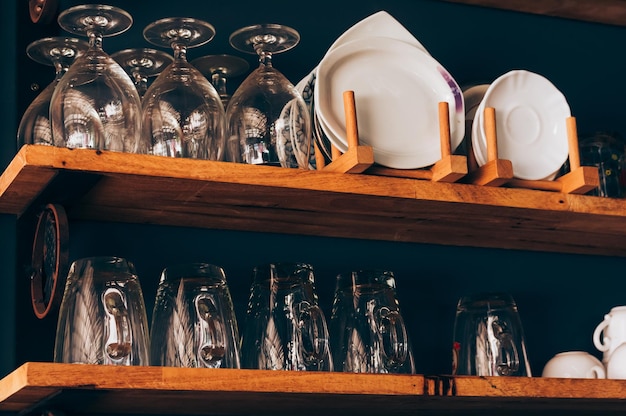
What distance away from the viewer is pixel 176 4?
2.08 meters

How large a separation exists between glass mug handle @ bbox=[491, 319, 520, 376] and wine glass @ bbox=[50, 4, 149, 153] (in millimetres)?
713

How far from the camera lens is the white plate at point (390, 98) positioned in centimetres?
190

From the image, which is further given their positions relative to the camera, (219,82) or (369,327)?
(219,82)

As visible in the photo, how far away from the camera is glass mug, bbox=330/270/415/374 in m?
1.81

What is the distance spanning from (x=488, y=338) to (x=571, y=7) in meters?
0.85

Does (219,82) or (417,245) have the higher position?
(219,82)

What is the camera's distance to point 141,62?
190 centimetres

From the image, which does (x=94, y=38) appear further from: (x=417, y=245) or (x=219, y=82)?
(x=417, y=245)

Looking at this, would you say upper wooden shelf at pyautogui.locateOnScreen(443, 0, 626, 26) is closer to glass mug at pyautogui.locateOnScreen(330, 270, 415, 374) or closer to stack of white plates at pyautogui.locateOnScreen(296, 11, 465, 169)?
stack of white plates at pyautogui.locateOnScreen(296, 11, 465, 169)

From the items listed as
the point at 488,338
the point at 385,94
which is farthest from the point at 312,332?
the point at 385,94

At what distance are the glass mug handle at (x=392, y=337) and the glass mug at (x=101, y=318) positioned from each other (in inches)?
15.9

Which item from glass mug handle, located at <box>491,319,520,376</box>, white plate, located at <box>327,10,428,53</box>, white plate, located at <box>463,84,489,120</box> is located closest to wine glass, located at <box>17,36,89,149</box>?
white plate, located at <box>327,10,428,53</box>

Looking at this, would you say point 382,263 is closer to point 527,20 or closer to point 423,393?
point 423,393

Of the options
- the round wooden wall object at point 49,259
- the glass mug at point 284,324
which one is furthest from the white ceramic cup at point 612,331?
the round wooden wall object at point 49,259
